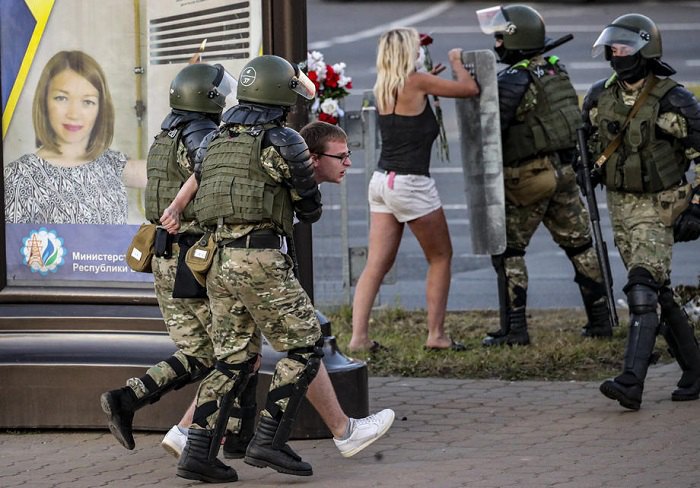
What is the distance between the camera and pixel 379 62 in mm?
8539

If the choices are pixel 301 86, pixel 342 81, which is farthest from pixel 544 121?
pixel 301 86

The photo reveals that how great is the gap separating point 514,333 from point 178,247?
132 inches

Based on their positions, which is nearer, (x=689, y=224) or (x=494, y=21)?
(x=689, y=224)

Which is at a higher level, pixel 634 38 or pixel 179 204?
pixel 634 38

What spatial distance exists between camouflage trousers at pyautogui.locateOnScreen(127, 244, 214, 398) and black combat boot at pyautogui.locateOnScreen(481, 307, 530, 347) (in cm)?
310

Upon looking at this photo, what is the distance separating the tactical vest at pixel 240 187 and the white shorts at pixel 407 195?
282 cm

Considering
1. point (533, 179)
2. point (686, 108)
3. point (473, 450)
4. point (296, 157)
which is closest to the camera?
point (296, 157)

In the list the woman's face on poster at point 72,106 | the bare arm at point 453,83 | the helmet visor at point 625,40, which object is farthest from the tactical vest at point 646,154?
the woman's face on poster at point 72,106

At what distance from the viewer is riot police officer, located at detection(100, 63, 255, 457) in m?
6.16

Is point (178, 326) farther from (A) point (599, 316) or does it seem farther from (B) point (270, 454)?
(A) point (599, 316)

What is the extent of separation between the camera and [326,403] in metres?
6.15

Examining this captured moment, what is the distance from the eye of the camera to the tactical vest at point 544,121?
8.71 m

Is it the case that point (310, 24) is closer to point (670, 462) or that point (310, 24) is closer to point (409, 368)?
point (409, 368)

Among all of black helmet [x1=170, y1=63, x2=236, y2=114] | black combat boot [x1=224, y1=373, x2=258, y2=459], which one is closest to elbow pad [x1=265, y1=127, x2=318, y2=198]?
black helmet [x1=170, y1=63, x2=236, y2=114]
